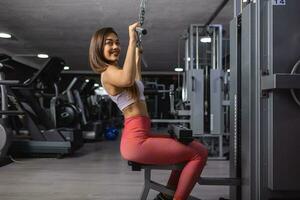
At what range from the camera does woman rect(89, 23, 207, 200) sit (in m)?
1.93

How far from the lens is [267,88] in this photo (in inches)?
73.4

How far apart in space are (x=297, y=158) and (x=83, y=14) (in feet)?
14.6

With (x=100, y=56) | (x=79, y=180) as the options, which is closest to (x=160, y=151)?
(x=100, y=56)

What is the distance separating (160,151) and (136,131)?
179mm

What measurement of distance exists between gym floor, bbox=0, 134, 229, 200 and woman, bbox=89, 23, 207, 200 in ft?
3.31

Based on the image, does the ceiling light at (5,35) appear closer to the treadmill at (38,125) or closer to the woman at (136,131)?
the treadmill at (38,125)

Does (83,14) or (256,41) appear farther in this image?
(83,14)

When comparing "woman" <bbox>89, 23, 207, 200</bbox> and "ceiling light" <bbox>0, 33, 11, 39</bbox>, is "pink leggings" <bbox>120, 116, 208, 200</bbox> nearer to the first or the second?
"woman" <bbox>89, 23, 207, 200</bbox>

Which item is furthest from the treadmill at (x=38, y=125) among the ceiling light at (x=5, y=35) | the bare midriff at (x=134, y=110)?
the bare midriff at (x=134, y=110)

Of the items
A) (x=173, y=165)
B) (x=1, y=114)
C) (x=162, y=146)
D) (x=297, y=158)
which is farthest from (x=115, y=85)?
(x=1, y=114)

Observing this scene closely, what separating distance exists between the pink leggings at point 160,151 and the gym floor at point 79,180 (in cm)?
100

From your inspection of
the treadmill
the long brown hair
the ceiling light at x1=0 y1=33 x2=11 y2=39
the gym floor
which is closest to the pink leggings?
the long brown hair

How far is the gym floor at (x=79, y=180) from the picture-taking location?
2.96 m

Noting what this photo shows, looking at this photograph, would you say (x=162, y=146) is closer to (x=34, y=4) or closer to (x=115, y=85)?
(x=115, y=85)
